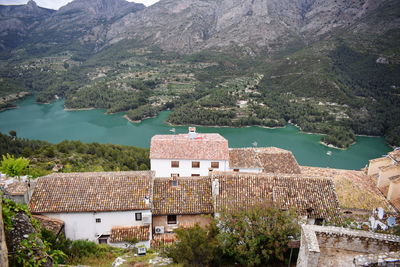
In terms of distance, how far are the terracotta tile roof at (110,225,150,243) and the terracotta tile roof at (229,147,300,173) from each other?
10579mm

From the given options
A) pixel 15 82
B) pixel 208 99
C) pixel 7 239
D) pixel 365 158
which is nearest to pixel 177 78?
pixel 208 99

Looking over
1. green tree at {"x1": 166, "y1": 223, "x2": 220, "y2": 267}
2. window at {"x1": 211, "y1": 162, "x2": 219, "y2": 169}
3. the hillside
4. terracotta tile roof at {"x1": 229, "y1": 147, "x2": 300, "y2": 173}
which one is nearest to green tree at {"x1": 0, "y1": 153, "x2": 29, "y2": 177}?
window at {"x1": 211, "y1": 162, "x2": 219, "y2": 169}

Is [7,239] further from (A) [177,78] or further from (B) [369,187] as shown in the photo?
(A) [177,78]

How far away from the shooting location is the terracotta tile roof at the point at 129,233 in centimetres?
1402

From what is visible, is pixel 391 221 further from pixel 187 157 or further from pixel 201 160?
pixel 187 157

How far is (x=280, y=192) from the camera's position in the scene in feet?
49.4

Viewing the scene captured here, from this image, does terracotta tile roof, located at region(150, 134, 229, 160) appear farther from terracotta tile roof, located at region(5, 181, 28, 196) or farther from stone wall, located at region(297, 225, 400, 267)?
stone wall, located at region(297, 225, 400, 267)

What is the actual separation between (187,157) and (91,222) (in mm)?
10164

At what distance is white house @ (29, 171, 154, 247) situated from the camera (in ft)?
46.5

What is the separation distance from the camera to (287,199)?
48.2 feet

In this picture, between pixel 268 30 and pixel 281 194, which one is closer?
pixel 281 194

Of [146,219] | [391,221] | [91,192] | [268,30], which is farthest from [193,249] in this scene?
[268,30]

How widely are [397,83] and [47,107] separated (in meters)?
109

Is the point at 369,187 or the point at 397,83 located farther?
the point at 397,83
